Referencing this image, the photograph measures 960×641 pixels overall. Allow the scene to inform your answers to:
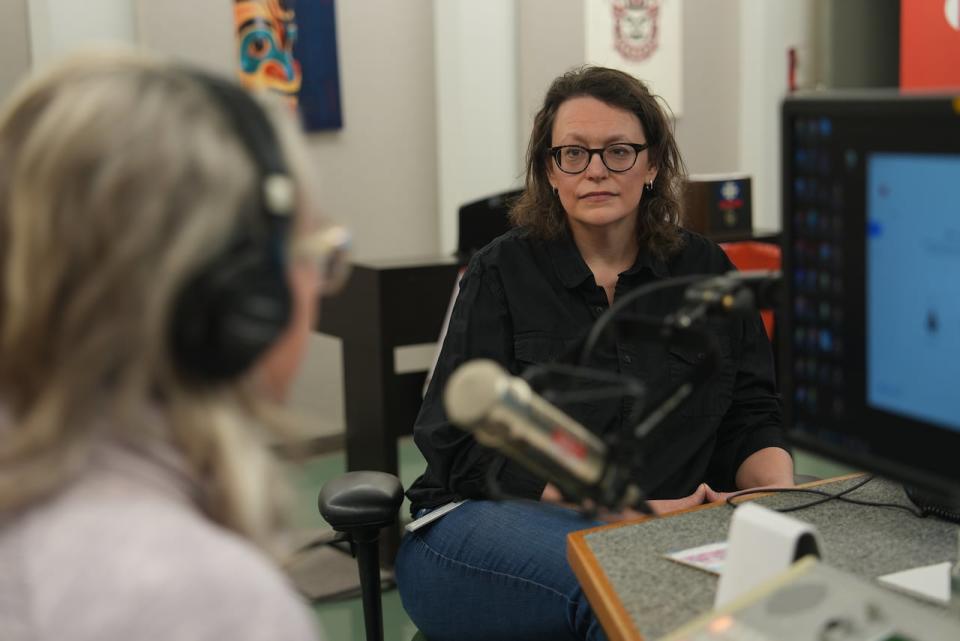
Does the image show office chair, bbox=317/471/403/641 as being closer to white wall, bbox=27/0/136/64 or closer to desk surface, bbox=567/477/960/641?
desk surface, bbox=567/477/960/641

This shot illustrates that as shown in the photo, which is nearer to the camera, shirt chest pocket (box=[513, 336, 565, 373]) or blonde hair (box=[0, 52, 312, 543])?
blonde hair (box=[0, 52, 312, 543])

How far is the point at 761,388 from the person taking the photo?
2088 millimetres

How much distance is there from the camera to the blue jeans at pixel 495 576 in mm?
1723

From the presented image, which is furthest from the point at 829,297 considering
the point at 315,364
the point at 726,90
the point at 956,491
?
the point at 726,90

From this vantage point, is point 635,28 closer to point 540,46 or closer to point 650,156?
point 540,46

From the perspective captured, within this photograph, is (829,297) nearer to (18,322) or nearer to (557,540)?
(18,322)

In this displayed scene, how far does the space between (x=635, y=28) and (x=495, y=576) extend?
3835 mm

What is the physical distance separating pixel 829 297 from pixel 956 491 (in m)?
0.20

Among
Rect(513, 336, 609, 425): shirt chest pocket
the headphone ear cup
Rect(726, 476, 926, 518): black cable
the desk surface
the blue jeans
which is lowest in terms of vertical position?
the blue jeans

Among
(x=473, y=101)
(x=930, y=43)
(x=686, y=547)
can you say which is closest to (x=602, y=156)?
(x=686, y=547)

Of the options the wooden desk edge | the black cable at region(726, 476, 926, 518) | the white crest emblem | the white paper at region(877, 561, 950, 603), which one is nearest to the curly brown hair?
the black cable at region(726, 476, 926, 518)

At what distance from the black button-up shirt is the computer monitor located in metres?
0.84

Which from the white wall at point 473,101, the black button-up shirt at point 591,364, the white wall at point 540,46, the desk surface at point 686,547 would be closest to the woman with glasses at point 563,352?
the black button-up shirt at point 591,364

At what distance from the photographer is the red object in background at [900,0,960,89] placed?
505cm
